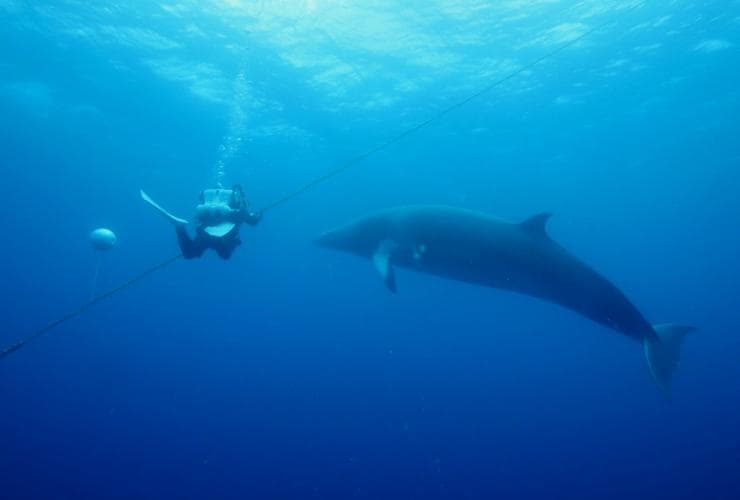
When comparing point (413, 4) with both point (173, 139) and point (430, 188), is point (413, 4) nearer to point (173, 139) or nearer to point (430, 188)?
point (173, 139)

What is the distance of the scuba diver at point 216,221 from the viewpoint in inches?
272

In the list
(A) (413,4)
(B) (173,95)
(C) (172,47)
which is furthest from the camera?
(B) (173,95)

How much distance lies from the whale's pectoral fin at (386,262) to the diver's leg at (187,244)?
2.72 metres

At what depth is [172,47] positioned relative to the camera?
20.6 metres

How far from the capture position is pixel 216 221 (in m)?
7.36

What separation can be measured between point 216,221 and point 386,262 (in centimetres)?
270

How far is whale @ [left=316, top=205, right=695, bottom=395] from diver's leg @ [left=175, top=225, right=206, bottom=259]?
9.07 feet

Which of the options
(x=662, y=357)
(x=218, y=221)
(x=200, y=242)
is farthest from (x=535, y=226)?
(x=200, y=242)

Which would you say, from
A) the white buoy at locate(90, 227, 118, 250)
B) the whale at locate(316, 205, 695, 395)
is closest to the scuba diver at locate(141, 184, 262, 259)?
the whale at locate(316, 205, 695, 395)

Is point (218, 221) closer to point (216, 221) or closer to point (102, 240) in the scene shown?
point (216, 221)

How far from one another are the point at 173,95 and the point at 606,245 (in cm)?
6017

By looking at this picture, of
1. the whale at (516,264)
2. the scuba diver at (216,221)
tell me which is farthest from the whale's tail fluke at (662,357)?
the scuba diver at (216,221)

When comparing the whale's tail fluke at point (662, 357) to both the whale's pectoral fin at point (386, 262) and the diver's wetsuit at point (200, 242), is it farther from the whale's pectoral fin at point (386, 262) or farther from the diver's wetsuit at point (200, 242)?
the diver's wetsuit at point (200, 242)

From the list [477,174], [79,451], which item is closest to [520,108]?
[477,174]
